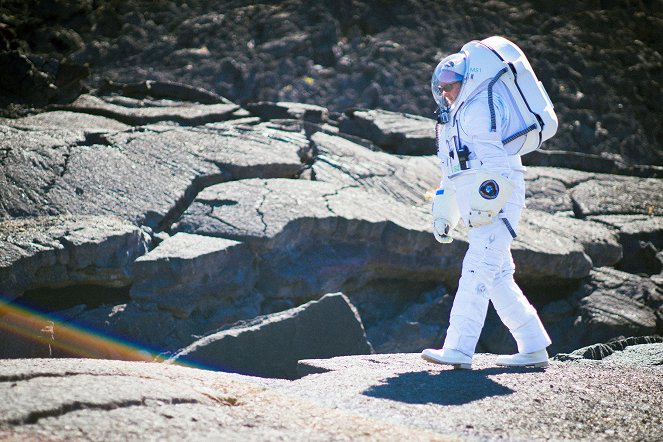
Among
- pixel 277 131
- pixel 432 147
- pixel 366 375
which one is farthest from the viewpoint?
pixel 432 147

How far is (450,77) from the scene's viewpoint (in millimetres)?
4629

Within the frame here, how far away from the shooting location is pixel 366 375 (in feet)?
13.8

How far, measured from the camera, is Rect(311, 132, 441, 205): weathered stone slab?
25.7 feet

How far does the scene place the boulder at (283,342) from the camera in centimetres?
527

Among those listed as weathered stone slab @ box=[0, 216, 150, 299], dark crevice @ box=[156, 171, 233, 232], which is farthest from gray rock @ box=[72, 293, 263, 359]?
dark crevice @ box=[156, 171, 233, 232]

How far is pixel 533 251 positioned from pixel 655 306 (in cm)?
140

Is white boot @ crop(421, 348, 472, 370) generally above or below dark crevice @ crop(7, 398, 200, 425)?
below

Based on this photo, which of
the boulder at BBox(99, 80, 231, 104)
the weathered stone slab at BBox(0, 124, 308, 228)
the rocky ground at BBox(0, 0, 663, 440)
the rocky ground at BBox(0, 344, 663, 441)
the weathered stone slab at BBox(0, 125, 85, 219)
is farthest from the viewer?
the boulder at BBox(99, 80, 231, 104)

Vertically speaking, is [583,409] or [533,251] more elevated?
[583,409]

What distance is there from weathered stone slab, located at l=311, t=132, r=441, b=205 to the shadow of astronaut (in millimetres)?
3583

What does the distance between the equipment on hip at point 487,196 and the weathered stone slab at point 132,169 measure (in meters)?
3.05

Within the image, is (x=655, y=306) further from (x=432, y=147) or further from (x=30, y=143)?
(x=30, y=143)

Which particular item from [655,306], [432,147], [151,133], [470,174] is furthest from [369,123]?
[470,174]

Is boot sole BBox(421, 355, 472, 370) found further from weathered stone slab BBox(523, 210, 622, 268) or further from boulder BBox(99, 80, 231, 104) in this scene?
boulder BBox(99, 80, 231, 104)
